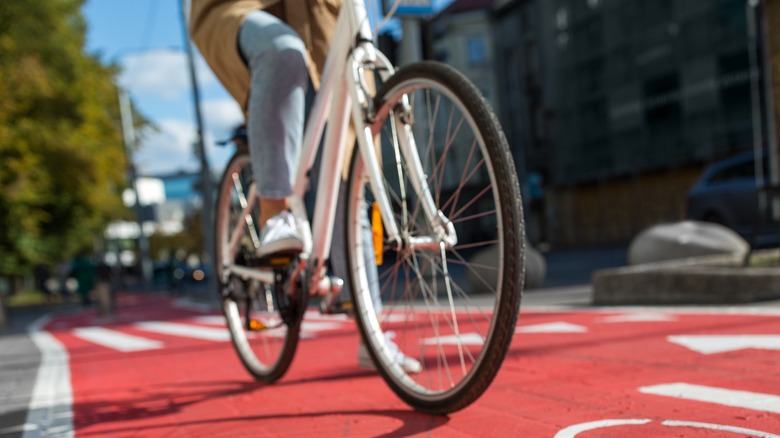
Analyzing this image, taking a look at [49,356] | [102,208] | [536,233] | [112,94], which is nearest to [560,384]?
[49,356]

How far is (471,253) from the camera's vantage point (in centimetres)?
282

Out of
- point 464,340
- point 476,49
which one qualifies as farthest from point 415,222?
point 476,49

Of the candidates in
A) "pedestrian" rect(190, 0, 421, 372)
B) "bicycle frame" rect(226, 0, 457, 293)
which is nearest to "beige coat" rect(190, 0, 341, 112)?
"pedestrian" rect(190, 0, 421, 372)

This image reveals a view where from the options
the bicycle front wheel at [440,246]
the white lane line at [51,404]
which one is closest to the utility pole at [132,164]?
the white lane line at [51,404]

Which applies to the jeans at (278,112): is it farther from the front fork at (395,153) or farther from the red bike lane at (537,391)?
the red bike lane at (537,391)

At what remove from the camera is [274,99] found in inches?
127

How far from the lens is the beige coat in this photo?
3418mm

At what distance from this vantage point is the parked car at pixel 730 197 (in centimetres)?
1488

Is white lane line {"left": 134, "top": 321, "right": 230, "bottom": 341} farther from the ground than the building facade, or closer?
closer

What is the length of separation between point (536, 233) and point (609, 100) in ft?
35.9

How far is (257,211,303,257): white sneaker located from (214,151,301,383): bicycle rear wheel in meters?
0.23

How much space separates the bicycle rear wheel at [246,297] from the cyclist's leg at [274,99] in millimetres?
453

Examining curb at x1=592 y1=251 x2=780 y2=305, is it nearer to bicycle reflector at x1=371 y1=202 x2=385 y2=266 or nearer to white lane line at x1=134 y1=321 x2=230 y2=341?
white lane line at x1=134 y1=321 x2=230 y2=341

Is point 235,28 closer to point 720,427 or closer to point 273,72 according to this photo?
point 273,72
